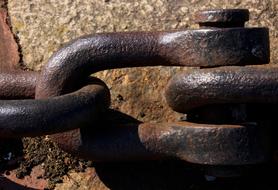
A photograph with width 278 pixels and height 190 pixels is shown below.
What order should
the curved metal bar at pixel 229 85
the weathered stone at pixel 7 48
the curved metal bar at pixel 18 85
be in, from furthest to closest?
the weathered stone at pixel 7 48, the curved metal bar at pixel 18 85, the curved metal bar at pixel 229 85

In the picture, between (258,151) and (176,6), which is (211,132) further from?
(176,6)

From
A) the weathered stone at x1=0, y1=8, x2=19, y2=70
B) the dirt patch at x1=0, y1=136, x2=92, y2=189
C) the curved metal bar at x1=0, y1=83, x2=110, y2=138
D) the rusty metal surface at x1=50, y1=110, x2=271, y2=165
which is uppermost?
the weathered stone at x1=0, y1=8, x2=19, y2=70

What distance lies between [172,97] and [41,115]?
0.21m

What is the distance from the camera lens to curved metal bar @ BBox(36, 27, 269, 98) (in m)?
1.14

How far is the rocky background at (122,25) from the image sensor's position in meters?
1.34

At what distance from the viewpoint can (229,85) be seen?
3.57ft

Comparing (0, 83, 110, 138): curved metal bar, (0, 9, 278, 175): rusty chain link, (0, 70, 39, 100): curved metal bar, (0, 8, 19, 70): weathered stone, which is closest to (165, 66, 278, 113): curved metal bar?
(0, 9, 278, 175): rusty chain link

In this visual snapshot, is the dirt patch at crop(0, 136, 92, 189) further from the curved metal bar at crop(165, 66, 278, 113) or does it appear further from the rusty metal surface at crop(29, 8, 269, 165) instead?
the curved metal bar at crop(165, 66, 278, 113)

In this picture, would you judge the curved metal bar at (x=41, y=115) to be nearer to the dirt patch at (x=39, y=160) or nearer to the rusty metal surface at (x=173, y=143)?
Result: the rusty metal surface at (x=173, y=143)

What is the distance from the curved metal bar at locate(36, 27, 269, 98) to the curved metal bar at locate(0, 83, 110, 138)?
0.24ft

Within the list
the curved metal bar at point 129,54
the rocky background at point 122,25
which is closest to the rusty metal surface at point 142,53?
the curved metal bar at point 129,54

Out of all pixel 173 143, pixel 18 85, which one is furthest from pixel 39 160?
pixel 173 143

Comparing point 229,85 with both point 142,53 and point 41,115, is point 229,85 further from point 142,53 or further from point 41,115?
point 41,115

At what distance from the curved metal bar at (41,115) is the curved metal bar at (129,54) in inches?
2.9
